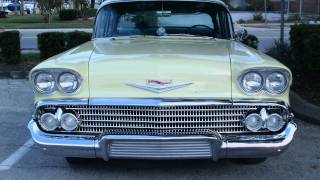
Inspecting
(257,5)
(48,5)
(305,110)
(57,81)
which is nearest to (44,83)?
(57,81)

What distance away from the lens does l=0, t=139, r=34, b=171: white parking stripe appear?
18.1ft

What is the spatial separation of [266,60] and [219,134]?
0.76 metres

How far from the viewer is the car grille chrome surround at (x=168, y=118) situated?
453cm

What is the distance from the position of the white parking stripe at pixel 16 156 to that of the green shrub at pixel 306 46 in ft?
13.5

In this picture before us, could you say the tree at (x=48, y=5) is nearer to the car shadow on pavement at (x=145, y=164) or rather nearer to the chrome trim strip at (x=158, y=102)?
the car shadow on pavement at (x=145, y=164)

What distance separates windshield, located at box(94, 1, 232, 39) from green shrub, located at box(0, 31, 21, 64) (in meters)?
6.42

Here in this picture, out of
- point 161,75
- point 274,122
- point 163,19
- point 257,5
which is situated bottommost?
point 274,122

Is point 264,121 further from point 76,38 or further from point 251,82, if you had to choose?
point 76,38

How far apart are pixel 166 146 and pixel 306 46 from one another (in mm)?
4314

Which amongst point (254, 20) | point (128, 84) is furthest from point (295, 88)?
point (254, 20)

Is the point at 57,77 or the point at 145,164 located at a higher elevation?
the point at 57,77

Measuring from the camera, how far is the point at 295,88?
345 inches

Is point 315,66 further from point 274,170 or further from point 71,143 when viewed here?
point 71,143

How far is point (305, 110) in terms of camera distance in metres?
7.62
